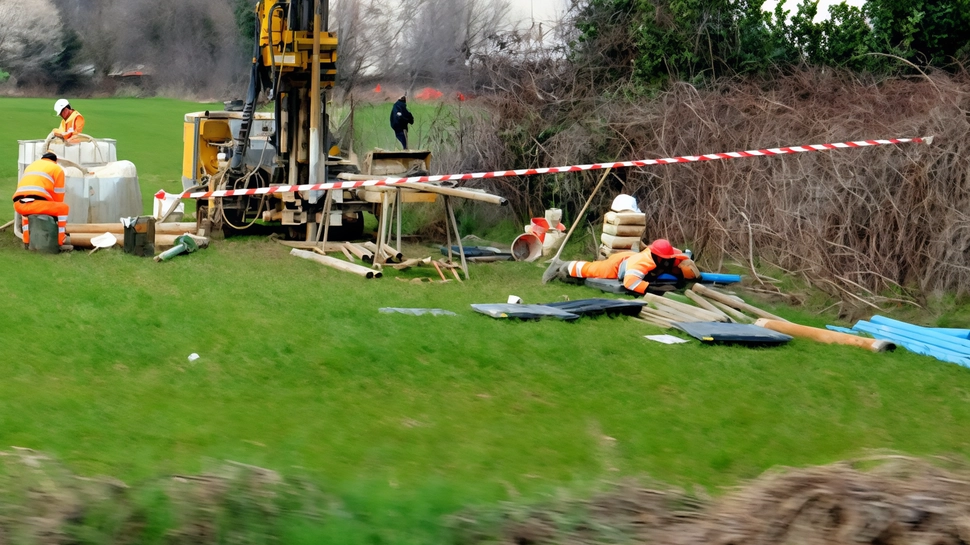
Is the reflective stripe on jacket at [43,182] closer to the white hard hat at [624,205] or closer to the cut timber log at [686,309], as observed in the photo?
the white hard hat at [624,205]

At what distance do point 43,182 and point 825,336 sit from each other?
1093cm

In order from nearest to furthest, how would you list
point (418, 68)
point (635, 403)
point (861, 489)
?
point (861, 489) < point (635, 403) < point (418, 68)

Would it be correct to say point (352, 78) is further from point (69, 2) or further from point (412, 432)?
point (69, 2)

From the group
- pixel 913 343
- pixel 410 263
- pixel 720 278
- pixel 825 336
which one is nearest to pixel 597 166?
pixel 720 278

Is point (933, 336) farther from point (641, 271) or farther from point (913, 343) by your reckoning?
point (641, 271)

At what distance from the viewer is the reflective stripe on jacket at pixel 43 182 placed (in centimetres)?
1527

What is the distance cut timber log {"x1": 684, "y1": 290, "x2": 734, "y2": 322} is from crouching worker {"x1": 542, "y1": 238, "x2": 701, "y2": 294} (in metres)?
0.67

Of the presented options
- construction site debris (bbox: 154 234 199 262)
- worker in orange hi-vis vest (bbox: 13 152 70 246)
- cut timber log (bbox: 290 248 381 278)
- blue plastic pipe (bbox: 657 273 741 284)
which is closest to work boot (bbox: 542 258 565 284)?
blue plastic pipe (bbox: 657 273 741 284)

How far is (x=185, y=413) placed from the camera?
7688mm

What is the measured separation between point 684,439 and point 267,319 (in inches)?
194

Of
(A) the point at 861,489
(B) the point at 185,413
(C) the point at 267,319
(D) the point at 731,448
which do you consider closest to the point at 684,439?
(D) the point at 731,448

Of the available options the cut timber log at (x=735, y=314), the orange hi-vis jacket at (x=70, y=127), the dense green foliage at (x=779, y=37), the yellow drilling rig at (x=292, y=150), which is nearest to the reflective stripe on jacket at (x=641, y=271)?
the cut timber log at (x=735, y=314)

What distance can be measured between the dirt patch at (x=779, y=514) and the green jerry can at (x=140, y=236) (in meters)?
11.5

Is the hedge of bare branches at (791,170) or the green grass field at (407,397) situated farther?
the hedge of bare branches at (791,170)
